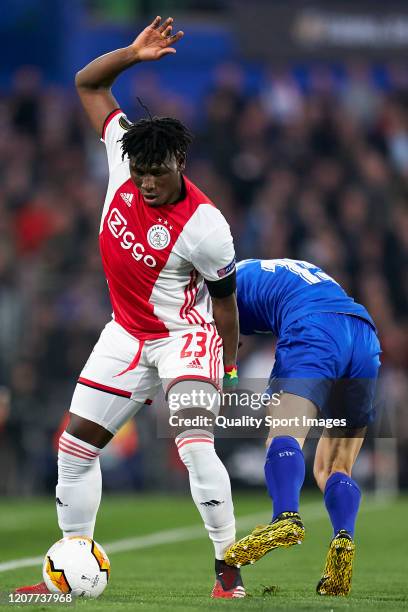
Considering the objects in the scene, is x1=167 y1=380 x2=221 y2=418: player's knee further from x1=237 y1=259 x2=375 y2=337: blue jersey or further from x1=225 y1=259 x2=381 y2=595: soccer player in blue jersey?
x1=237 y1=259 x2=375 y2=337: blue jersey

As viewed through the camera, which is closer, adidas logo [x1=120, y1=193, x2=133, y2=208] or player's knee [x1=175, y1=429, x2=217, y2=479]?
player's knee [x1=175, y1=429, x2=217, y2=479]

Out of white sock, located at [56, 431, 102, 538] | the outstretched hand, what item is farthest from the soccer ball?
the outstretched hand

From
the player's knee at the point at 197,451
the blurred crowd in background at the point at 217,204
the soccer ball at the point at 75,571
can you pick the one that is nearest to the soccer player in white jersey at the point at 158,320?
the player's knee at the point at 197,451

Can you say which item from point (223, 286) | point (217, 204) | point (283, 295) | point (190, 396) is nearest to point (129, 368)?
point (190, 396)

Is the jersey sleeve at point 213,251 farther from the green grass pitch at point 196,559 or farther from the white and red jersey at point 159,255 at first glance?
the green grass pitch at point 196,559

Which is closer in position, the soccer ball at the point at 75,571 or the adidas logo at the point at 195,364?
the soccer ball at the point at 75,571

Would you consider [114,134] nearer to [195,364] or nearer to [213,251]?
[213,251]

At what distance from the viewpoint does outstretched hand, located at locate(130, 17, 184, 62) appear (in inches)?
264

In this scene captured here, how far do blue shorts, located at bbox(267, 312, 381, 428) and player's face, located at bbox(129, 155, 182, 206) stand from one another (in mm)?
957

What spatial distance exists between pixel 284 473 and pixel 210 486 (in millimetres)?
354

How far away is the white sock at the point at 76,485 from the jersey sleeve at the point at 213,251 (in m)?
1.03

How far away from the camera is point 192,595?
255 inches

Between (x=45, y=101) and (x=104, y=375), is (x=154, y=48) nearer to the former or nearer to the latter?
(x=104, y=375)

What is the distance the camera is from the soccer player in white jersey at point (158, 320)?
6.27m
